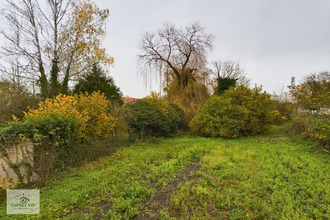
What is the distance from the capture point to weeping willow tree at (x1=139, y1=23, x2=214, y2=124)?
1488cm

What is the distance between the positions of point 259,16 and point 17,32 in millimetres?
13826

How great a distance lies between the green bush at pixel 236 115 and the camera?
10.0m

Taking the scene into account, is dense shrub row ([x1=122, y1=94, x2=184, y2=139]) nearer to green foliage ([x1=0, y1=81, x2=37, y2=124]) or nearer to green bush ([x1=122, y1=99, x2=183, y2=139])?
green bush ([x1=122, y1=99, x2=183, y2=139])

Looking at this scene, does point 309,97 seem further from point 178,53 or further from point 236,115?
point 178,53

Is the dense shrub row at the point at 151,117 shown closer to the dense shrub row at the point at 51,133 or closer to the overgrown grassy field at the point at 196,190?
the dense shrub row at the point at 51,133

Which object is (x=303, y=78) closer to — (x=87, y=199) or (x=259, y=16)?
(x=259, y=16)

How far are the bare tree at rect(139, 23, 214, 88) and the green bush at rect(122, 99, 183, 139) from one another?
493 centimetres

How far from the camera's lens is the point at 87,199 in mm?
3514

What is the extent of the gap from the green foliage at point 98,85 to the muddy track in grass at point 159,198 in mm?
6953

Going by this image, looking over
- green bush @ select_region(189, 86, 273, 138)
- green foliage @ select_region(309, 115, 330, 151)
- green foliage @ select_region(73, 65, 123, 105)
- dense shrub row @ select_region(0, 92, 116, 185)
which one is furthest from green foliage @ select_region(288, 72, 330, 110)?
green foliage @ select_region(73, 65, 123, 105)

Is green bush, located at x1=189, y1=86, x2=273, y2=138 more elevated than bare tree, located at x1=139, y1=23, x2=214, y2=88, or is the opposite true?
bare tree, located at x1=139, y1=23, x2=214, y2=88

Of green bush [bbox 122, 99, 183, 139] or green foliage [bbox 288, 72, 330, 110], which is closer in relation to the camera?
green foliage [bbox 288, 72, 330, 110]

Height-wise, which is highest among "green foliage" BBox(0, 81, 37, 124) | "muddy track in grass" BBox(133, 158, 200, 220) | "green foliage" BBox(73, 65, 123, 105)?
"green foliage" BBox(73, 65, 123, 105)

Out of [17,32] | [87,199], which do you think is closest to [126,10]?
[17,32]
